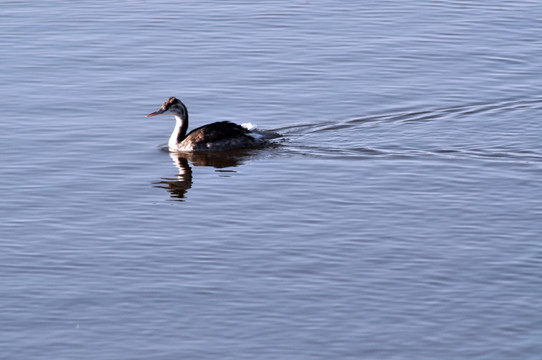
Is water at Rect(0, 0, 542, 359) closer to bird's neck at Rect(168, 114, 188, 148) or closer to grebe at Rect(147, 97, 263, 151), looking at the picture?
grebe at Rect(147, 97, 263, 151)

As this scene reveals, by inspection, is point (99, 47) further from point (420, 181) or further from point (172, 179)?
point (420, 181)

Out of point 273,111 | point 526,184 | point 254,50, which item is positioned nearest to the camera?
point 526,184

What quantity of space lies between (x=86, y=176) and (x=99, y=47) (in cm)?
1036

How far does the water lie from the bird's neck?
0.42m

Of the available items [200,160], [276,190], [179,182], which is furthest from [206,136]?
[276,190]

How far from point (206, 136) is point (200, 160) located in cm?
51

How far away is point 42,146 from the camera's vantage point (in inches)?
814

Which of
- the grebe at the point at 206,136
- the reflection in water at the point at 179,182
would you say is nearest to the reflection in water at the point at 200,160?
the reflection in water at the point at 179,182

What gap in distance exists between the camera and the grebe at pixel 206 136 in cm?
2050

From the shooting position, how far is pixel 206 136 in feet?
68.1

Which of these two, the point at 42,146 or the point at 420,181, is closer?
the point at 420,181

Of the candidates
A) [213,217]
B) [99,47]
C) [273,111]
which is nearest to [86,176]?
[213,217]

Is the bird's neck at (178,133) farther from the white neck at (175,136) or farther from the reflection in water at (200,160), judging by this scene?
the reflection in water at (200,160)

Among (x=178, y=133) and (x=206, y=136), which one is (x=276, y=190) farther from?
(x=178, y=133)
